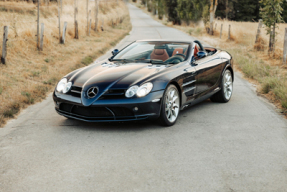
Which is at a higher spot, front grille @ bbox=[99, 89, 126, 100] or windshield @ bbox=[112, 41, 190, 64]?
windshield @ bbox=[112, 41, 190, 64]

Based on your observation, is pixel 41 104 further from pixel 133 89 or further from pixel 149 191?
pixel 149 191

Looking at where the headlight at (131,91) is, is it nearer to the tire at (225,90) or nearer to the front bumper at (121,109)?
the front bumper at (121,109)

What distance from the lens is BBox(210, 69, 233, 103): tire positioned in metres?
7.66

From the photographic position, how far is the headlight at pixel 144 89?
547cm

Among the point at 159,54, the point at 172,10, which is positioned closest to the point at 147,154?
the point at 159,54

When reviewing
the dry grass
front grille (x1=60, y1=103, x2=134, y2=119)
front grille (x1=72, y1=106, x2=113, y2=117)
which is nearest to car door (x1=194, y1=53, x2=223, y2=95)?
front grille (x1=60, y1=103, x2=134, y2=119)

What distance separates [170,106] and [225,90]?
2346 millimetres

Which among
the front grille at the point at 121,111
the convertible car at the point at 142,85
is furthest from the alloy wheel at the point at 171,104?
the front grille at the point at 121,111

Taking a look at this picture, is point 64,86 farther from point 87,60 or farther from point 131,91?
point 87,60

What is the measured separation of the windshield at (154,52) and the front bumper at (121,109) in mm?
1426

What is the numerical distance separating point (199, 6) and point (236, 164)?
48223 millimetres

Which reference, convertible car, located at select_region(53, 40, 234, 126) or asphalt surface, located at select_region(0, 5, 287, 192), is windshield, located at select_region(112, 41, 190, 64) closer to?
convertible car, located at select_region(53, 40, 234, 126)

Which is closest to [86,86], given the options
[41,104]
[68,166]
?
[68,166]

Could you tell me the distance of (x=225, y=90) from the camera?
308 inches
